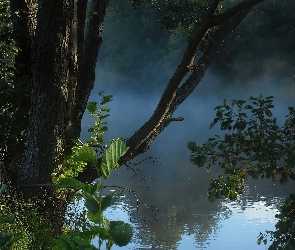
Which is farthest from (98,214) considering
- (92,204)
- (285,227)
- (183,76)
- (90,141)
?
(183,76)

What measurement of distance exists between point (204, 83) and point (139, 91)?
35.8 ft

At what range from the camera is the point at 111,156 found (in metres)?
0.94

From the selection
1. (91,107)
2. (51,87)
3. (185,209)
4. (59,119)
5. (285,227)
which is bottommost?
(285,227)

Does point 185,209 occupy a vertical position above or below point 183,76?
above

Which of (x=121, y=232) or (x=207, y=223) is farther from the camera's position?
(x=207, y=223)

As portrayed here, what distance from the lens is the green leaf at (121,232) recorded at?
2.98 ft

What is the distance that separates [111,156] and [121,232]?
0.11 metres

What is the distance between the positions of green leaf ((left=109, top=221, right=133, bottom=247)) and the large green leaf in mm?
76

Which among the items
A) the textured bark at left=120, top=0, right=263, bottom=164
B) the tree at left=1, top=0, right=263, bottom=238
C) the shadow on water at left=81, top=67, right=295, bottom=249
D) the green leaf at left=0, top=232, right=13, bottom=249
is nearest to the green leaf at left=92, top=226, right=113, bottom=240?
the green leaf at left=0, top=232, right=13, bottom=249

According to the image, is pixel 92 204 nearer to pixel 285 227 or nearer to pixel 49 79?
pixel 285 227

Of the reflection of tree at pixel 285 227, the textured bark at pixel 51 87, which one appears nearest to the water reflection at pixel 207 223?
the textured bark at pixel 51 87

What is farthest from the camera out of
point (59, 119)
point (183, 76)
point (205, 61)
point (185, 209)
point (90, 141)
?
point (185, 209)

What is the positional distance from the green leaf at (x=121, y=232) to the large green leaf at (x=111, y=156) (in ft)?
0.25

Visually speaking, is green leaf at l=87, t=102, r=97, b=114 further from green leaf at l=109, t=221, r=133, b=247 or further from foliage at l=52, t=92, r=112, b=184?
green leaf at l=109, t=221, r=133, b=247
